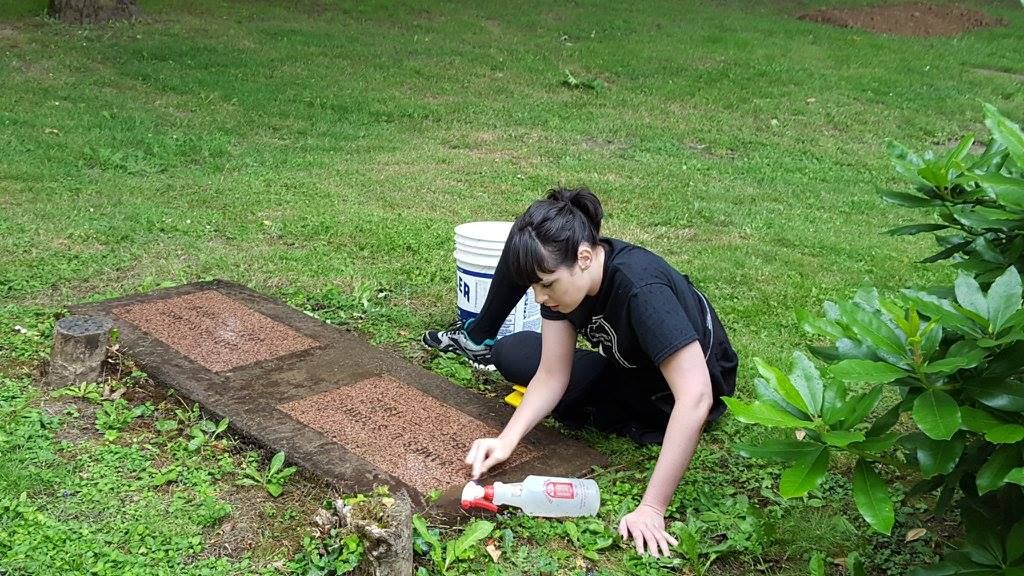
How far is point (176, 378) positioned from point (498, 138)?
5.23 metres

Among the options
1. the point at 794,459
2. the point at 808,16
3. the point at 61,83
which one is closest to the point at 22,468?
the point at 794,459

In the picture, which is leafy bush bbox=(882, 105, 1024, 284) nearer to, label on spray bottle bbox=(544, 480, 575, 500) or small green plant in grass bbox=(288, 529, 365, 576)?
label on spray bottle bbox=(544, 480, 575, 500)

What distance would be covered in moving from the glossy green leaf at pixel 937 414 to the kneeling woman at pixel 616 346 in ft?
3.31

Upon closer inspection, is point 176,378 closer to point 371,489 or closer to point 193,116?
point 371,489

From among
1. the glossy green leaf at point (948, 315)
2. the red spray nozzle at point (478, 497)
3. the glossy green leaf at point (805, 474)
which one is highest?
the glossy green leaf at point (948, 315)

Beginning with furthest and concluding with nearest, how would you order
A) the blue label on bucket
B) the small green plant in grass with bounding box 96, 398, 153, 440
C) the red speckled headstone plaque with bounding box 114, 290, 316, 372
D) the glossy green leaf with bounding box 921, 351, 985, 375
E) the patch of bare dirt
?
the patch of bare dirt, the blue label on bucket, the red speckled headstone plaque with bounding box 114, 290, 316, 372, the small green plant in grass with bounding box 96, 398, 153, 440, the glossy green leaf with bounding box 921, 351, 985, 375

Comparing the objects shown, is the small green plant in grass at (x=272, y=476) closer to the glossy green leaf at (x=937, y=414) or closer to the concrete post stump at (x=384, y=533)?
the concrete post stump at (x=384, y=533)

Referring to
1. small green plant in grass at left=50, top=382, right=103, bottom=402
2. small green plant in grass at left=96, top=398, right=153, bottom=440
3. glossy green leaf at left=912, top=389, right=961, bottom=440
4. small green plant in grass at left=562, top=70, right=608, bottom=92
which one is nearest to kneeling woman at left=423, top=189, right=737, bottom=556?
glossy green leaf at left=912, top=389, right=961, bottom=440

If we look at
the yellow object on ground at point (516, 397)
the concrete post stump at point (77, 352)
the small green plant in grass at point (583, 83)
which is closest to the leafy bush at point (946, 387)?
the yellow object on ground at point (516, 397)

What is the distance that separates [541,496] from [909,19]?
1374cm

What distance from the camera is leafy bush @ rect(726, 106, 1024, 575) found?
5.73 ft

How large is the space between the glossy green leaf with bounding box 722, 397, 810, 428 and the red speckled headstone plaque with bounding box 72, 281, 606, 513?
1.26 metres

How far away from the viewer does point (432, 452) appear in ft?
10.5

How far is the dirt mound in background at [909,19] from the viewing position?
14.2m
